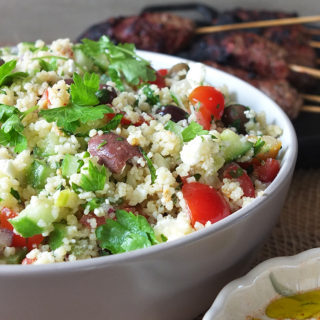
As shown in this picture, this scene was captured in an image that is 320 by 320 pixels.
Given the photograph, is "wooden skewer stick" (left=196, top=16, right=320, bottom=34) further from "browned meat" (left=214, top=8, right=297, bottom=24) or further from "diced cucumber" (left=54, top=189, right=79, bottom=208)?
"diced cucumber" (left=54, top=189, right=79, bottom=208)

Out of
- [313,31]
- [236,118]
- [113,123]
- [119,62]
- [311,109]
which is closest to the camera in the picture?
[113,123]

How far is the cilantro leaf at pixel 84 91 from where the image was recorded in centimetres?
145

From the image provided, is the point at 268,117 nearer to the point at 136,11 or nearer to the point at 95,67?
the point at 95,67

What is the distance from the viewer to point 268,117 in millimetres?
1781

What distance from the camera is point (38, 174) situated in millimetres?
1312

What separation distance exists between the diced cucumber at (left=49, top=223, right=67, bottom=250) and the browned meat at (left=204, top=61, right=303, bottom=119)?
1.59 metres

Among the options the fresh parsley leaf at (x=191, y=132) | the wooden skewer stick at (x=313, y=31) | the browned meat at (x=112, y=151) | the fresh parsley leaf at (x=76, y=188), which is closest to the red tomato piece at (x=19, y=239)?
the fresh parsley leaf at (x=76, y=188)

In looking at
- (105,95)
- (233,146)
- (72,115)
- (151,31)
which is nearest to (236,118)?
(233,146)

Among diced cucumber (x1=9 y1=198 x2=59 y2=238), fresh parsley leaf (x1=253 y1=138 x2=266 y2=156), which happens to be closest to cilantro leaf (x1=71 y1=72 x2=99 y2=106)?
diced cucumber (x1=9 y1=198 x2=59 y2=238)

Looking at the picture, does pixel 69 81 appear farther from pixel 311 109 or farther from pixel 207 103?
pixel 311 109

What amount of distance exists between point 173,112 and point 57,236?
0.51 metres

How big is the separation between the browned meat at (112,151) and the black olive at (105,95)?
0.66 ft

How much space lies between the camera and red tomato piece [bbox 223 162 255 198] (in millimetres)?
1400

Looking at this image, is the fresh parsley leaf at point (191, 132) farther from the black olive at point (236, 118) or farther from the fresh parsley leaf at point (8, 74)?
the fresh parsley leaf at point (8, 74)
